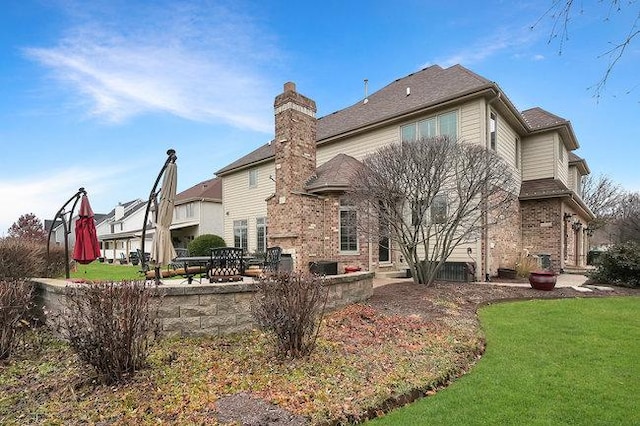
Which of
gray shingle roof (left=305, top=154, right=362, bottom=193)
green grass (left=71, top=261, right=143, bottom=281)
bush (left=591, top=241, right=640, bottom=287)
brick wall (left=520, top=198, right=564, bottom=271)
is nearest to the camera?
bush (left=591, top=241, right=640, bottom=287)

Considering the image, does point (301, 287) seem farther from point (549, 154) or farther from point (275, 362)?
point (549, 154)

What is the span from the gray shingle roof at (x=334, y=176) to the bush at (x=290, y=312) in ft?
25.3

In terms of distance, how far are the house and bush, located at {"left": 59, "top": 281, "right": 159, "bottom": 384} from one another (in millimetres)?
8189

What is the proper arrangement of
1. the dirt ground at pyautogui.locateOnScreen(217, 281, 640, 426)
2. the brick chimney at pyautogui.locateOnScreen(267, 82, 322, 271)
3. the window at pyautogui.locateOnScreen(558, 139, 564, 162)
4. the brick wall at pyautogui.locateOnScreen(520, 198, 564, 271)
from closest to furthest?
the dirt ground at pyautogui.locateOnScreen(217, 281, 640, 426) → the brick chimney at pyautogui.locateOnScreen(267, 82, 322, 271) → the brick wall at pyautogui.locateOnScreen(520, 198, 564, 271) → the window at pyautogui.locateOnScreen(558, 139, 564, 162)

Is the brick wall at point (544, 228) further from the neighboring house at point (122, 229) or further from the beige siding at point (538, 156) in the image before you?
the neighboring house at point (122, 229)

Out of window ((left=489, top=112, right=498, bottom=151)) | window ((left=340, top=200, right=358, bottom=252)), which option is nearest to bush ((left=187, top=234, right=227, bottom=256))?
window ((left=340, top=200, right=358, bottom=252))

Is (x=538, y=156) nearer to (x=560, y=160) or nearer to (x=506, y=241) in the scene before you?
(x=560, y=160)

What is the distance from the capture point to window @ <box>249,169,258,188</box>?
2128cm

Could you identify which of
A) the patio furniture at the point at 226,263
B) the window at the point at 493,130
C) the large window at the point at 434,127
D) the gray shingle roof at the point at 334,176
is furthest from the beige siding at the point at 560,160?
the patio furniture at the point at 226,263

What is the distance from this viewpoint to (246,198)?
21.7m

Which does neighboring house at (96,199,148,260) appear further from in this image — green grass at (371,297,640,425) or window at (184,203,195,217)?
green grass at (371,297,640,425)

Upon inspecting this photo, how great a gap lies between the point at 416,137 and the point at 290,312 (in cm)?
1070

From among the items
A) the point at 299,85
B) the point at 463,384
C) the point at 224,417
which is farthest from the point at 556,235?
the point at 224,417

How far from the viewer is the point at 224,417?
339 centimetres
